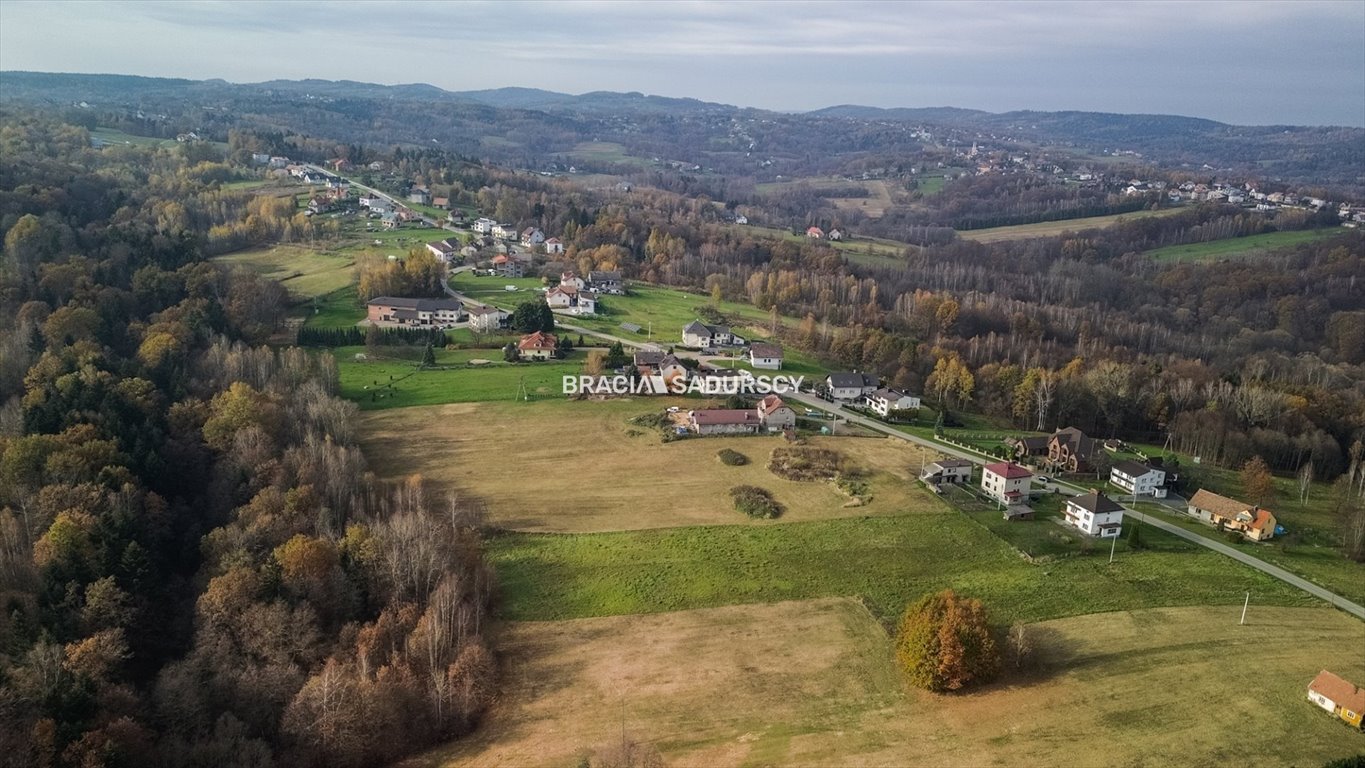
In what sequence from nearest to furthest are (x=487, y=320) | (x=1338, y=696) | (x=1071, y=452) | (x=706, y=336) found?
(x=1338, y=696) → (x=1071, y=452) → (x=706, y=336) → (x=487, y=320)

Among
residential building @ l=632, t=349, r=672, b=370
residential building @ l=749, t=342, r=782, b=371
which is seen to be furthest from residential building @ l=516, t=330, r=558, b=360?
residential building @ l=749, t=342, r=782, b=371

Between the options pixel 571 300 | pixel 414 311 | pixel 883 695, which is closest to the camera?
pixel 883 695

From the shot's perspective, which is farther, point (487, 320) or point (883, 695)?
point (487, 320)

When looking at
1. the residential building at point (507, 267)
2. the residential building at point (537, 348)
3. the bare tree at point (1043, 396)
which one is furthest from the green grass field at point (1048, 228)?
the residential building at point (537, 348)

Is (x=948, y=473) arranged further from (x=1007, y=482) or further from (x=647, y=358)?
(x=647, y=358)

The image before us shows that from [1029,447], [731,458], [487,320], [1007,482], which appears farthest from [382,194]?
[1007,482]

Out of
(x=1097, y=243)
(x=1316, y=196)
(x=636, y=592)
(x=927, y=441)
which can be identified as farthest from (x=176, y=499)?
(x=1316, y=196)

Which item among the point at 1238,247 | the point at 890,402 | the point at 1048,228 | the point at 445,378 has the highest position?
the point at 1048,228

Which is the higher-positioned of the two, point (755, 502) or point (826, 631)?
point (755, 502)
